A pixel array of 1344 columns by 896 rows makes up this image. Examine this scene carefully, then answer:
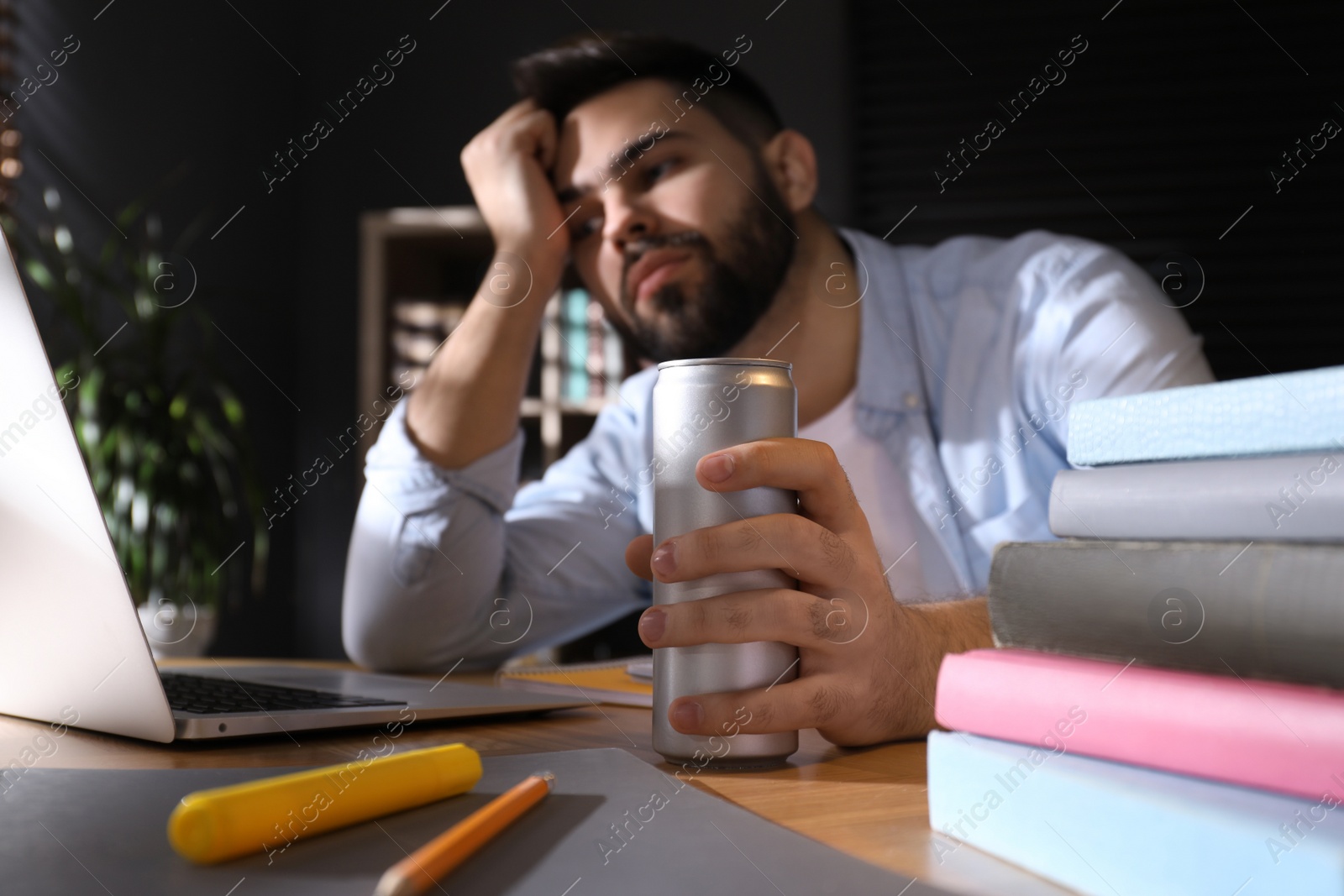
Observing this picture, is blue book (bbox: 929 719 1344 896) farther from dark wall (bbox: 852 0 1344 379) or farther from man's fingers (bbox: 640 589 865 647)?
dark wall (bbox: 852 0 1344 379)

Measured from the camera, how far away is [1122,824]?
1.08ft

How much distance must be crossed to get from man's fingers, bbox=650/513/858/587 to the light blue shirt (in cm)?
71

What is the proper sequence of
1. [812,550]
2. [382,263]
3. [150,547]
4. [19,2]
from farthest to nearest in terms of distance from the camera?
[382,263], [19,2], [150,547], [812,550]

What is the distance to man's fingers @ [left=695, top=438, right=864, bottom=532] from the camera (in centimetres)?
50

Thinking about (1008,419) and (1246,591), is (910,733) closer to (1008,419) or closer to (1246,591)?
(1246,591)

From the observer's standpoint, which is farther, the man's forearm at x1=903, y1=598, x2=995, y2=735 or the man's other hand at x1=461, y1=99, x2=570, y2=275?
the man's other hand at x1=461, y1=99, x2=570, y2=275

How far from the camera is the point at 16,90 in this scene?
2.56 m

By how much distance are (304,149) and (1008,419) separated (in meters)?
2.71

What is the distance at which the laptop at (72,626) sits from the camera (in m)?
0.51

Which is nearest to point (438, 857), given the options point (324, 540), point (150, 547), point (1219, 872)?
point (1219, 872)

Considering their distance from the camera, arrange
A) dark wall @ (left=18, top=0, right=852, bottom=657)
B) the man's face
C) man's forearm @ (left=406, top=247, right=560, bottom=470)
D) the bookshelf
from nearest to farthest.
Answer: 1. man's forearm @ (left=406, top=247, right=560, bottom=470)
2. the man's face
3. dark wall @ (left=18, top=0, right=852, bottom=657)
4. the bookshelf

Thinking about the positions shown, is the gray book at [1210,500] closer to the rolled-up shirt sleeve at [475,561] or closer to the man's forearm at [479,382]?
the rolled-up shirt sleeve at [475,561]

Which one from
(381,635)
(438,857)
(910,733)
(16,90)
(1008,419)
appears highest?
(16,90)

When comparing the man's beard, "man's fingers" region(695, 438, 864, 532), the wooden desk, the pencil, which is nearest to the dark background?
the man's beard
